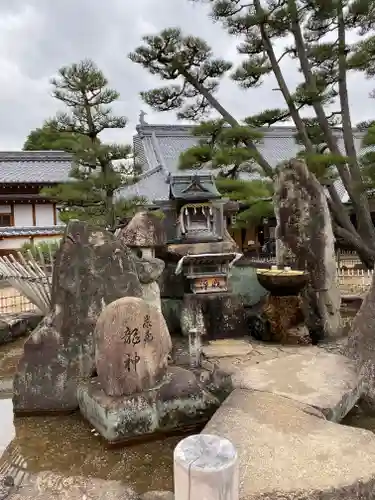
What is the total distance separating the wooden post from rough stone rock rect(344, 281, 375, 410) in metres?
3.45

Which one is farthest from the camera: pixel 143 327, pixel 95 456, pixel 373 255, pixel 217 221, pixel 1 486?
pixel 373 255

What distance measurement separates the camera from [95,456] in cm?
366

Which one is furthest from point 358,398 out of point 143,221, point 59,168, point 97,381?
point 59,168

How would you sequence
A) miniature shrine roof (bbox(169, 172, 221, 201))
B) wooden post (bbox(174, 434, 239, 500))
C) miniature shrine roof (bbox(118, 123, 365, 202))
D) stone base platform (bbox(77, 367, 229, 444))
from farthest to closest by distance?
miniature shrine roof (bbox(118, 123, 365, 202)), miniature shrine roof (bbox(169, 172, 221, 201)), stone base platform (bbox(77, 367, 229, 444)), wooden post (bbox(174, 434, 239, 500))

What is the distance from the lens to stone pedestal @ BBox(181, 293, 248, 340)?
7434mm

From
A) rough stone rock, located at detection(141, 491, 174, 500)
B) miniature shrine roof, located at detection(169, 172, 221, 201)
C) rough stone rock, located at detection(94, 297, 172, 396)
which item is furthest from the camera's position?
miniature shrine roof, located at detection(169, 172, 221, 201)

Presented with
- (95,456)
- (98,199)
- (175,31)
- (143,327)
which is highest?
(175,31)

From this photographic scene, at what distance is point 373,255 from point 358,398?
23.3 ft

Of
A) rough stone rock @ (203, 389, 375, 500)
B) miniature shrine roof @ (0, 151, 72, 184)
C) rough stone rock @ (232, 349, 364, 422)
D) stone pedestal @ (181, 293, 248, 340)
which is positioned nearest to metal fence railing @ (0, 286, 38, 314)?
stone pedestal @ (181, 293, 248, 340)

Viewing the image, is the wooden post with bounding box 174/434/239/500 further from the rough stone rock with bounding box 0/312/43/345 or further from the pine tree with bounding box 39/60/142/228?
the pine tree with bounding box 39/60/142/228

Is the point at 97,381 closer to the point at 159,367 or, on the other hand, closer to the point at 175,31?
the point at 159,367

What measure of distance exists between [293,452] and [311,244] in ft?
16.2

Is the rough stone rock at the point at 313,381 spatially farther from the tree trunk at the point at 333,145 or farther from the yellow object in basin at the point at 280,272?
the tree trunk at the point at 333,145

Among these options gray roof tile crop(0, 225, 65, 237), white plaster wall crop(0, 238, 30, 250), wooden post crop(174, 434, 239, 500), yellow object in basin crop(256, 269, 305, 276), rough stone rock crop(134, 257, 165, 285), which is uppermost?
gray roof tile crop(0, 225, 65, 237)
